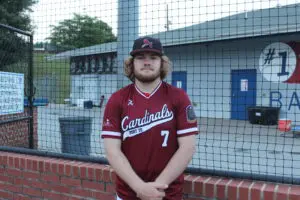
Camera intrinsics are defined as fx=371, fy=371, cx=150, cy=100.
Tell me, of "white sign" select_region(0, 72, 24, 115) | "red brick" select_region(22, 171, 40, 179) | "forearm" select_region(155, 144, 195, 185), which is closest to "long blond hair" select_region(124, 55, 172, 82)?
"forearm" select_region(155, 144, 195, 185)

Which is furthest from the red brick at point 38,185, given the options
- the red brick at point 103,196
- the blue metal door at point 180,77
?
the blue metal door at point 180,77

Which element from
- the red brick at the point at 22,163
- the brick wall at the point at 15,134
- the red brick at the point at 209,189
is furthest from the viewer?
the brick wall at the point at 15,134

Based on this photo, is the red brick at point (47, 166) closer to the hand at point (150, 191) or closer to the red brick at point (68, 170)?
the red brick at point (68, 170)

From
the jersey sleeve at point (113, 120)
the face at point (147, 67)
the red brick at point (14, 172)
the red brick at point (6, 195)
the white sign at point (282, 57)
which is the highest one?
the white sign at point (282, 57)

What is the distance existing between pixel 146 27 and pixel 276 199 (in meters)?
2.21

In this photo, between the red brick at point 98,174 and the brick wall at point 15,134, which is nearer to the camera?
the red brick at point 98,174

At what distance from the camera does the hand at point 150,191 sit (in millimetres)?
2322

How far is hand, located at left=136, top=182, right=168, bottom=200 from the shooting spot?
91.4 inches

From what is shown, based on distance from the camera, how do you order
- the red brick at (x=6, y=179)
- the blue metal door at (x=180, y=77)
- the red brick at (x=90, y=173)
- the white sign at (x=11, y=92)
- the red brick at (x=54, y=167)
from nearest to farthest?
the red brick at (x=90, y=173), the red brick at (x=54, y=167), the red brick at (x=6, y=179), the white sign at (x=11, y=92), the blue metal door at (x=180, y=77)

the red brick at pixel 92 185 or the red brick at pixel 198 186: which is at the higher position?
the red brick at pixel 198 186

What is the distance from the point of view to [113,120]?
2.50 meters

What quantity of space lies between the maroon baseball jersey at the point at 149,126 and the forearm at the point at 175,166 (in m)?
0.08

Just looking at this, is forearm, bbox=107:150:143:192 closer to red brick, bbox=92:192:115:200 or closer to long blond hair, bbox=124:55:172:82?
long blond hair, bbox=124:55:172:82

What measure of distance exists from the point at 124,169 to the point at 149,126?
322 millimetres
